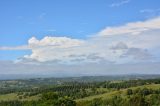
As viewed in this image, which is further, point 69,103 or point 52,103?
point 69,103

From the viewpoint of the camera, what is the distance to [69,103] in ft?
574

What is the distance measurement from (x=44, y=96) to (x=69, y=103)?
521 inches

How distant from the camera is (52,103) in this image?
15812 cm

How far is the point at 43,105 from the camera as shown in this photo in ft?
520

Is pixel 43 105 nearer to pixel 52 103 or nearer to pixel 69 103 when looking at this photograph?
pixel 52 103

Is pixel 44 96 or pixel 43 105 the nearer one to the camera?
pixel 43 105

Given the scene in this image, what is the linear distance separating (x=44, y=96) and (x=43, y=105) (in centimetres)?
1326

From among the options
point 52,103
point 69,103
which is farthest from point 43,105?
point 69,103

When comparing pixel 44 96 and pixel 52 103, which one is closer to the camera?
pixel 52 103

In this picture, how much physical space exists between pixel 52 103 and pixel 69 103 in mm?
18381

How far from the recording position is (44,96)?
17138 centimetres

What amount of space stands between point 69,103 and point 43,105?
20.0 m

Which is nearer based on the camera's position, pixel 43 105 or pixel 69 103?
pixel 43 105
